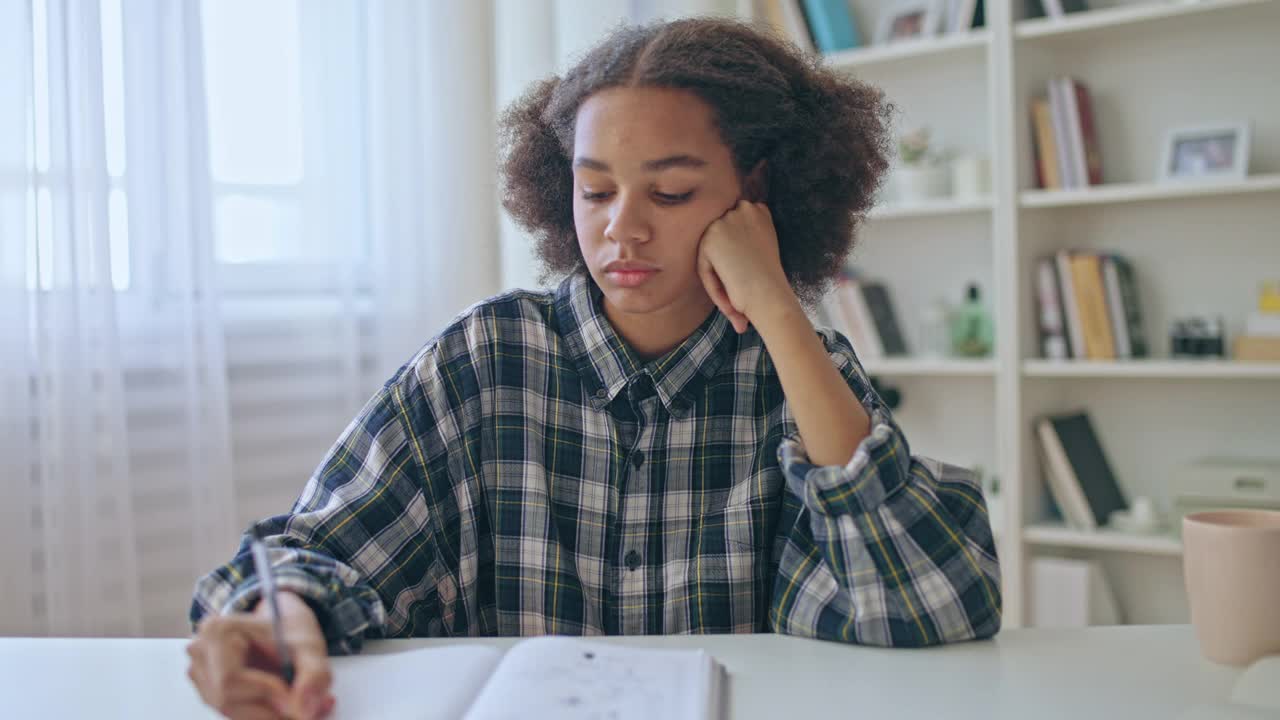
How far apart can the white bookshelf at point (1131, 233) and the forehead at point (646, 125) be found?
5.18 feet

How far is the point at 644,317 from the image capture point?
119 cm

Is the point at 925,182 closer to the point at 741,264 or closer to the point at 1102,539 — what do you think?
the point at 1102,539

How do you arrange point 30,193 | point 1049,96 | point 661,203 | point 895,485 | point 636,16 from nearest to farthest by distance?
point 895,485 < point 661,203 < point 30,193 < point 1049,96 < point 636,16

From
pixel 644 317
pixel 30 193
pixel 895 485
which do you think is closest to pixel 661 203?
pixel 644 317

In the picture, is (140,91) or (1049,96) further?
(1049,96)

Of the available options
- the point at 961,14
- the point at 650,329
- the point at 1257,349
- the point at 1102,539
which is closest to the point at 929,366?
the point at 1102,539

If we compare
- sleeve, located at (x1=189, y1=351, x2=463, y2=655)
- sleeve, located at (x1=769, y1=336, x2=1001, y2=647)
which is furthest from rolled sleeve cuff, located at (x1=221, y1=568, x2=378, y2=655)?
sleeve, located at (x1=769, y1=336, x2=1001, y2=647)

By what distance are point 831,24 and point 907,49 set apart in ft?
0.81

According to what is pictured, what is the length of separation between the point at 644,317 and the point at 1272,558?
2.04 ft

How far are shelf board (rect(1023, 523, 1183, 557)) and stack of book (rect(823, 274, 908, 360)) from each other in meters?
0.56

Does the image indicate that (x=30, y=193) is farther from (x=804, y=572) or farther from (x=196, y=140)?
(x=804, y=572)

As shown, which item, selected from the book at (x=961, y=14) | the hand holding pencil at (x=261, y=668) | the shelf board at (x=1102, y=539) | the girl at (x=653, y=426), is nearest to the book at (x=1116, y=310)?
the shelf board at (x=1102, y=539)

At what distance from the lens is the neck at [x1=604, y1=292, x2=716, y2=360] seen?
119 centimetres

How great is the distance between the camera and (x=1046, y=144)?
2521 millimetres
